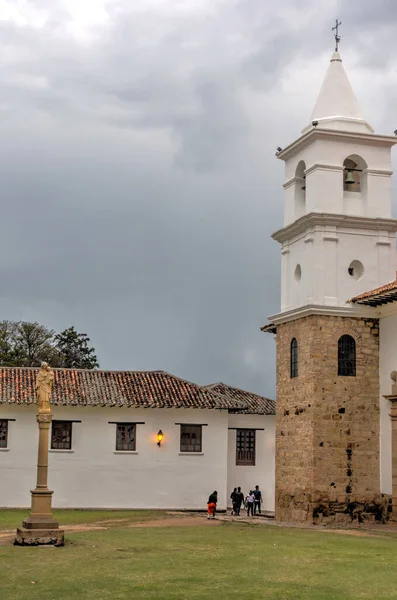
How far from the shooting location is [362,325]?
24719mm

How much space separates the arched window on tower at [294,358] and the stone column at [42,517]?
30.9 ft

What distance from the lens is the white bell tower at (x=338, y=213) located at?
2497cm

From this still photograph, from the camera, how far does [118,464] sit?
3114cm

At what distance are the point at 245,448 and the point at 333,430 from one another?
10.3m

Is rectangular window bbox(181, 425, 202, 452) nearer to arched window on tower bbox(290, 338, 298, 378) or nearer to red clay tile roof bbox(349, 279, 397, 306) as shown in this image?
arched window on tower bbox(290, 338, 298, 378)

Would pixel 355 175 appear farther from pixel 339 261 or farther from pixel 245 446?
pixel 245 446

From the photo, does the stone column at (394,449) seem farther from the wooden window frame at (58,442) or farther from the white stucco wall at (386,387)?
the wooden window frame at (58,442)

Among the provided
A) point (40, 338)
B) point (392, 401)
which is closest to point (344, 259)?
point (392, 401)

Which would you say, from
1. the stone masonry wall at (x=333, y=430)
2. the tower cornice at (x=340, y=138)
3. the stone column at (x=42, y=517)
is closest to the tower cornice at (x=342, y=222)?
the tower cornice at (x=340, y=138)

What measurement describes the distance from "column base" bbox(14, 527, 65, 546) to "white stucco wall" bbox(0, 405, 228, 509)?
13.6 metres

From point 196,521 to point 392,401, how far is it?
262 inches

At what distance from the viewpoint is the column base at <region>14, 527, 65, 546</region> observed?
664 inches

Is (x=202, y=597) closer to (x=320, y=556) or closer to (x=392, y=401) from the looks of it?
(x=320, y=556)

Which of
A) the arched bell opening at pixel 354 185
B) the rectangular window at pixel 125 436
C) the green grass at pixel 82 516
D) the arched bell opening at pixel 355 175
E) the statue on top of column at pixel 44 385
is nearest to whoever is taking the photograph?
the statue on top of column at pixel 44 385
